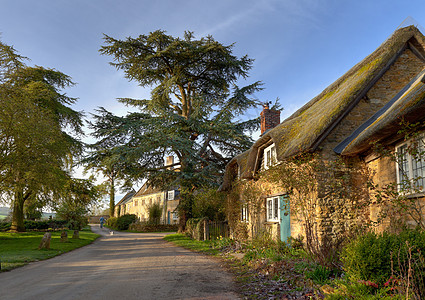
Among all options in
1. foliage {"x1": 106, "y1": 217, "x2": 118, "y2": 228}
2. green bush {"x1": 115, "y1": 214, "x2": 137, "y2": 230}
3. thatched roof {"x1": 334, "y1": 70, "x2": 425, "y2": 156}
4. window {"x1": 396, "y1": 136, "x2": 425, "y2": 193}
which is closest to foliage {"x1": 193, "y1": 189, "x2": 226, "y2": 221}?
thatched roof {"x1": 334, "y1": 70, "x2": 425, "y2": 156}

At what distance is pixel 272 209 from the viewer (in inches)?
539

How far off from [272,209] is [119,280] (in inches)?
301

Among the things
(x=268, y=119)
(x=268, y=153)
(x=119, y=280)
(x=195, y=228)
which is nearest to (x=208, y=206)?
(x=195, y=228)

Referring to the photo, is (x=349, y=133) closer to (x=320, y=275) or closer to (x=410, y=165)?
(x=410, y=165)

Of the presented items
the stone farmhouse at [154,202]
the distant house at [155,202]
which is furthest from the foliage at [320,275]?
the distant house at [155,202]

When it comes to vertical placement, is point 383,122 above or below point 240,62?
below

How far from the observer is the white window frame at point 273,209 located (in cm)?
1321

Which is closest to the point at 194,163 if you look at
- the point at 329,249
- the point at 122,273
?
the point at 122,273

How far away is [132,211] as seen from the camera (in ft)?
181

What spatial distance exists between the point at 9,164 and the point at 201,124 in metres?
12.4

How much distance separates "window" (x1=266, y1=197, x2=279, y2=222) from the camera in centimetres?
1326

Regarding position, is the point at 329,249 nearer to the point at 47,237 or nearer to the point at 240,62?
the point at 47,237

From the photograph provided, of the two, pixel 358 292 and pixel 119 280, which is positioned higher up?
pixel 358 292

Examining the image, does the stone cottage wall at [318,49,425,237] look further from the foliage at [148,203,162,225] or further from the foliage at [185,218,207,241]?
the foliage at [148,203,162,225]
